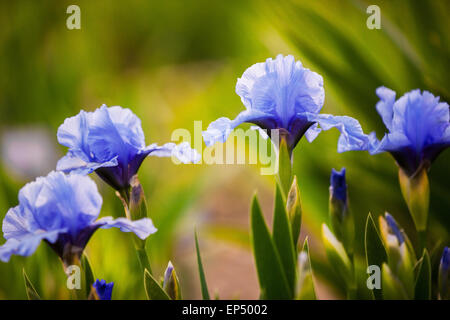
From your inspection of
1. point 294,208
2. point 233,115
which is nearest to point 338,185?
point 294,208

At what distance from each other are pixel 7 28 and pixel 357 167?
1.26m

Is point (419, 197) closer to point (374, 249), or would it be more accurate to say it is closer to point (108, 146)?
point (374, 249)

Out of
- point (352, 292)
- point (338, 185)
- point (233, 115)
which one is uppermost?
point (233, 115)

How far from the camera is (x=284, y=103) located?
0.46m

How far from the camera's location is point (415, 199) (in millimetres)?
453

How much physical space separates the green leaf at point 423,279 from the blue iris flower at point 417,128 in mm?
91

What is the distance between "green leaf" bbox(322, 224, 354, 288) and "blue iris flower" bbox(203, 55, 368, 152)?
9cm

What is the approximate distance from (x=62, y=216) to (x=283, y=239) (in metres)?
0.21

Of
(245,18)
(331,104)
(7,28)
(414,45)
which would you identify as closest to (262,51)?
(245,18)

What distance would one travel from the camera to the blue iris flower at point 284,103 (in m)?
0.44

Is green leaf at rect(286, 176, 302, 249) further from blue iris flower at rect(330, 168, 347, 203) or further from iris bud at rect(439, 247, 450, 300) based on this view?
iris bud at rect(439, 247, 450, 300)

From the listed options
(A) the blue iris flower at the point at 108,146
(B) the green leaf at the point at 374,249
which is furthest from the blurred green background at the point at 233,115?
(A) the blue iris flower at the point at 108,146

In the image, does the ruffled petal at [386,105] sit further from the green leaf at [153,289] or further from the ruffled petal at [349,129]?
the green leaf at [153,289]

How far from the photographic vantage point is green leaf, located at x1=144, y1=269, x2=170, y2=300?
428 mm
